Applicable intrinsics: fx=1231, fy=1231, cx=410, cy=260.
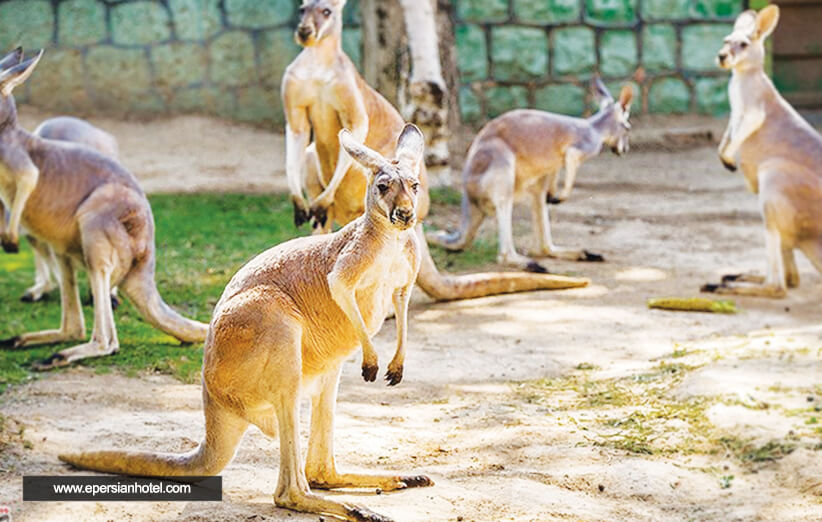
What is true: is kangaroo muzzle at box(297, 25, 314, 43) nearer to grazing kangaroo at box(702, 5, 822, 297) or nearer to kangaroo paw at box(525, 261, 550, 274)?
kangaroo paw at box(525, 261, 550, 274)

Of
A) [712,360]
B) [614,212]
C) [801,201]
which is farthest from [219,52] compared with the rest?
[712,360]

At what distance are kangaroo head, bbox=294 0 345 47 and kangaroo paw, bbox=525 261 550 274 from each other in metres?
1.94

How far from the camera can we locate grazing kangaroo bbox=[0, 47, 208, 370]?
5.21 m

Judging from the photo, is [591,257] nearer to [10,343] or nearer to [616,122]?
[616,122]

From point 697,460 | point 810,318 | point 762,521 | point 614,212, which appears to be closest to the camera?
point 762,521

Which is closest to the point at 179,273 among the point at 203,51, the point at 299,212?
the point at 299,212

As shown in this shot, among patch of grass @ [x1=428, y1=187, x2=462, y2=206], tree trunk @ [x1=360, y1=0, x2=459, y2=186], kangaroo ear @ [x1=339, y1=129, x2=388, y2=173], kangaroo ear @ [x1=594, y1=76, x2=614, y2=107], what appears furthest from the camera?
patch of grass @ [x1=428, y1=187, x2=462, y2=206]

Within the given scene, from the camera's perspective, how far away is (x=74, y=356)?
202 inches

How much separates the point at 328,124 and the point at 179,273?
4.74 feet

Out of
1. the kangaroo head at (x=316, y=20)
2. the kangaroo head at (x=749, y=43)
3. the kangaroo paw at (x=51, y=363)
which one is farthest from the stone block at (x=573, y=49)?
the kangaroo paw at (x=51, y=363)

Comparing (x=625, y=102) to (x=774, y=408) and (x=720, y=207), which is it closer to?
(x=720, y=207)

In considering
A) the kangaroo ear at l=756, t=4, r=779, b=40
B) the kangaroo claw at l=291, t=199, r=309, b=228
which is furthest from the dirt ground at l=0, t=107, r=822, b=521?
the kangaroo ear at l=756, t=4, r=779, b=40

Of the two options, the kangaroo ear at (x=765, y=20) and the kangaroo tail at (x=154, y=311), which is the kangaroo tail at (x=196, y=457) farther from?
the kangaroo ear at (x=765, y=20)

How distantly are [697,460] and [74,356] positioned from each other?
2624 millimetres
